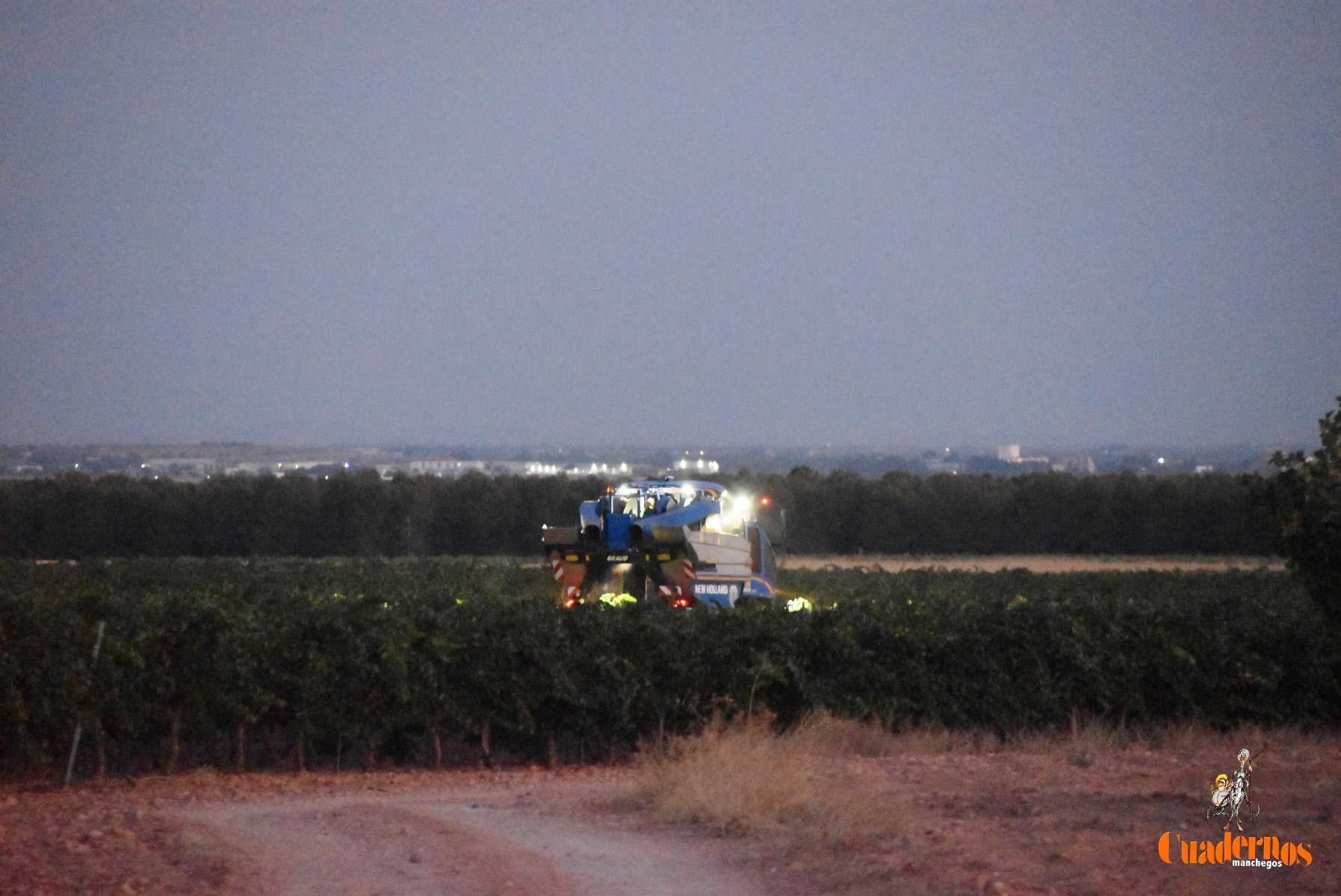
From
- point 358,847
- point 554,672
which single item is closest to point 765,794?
point 358,847

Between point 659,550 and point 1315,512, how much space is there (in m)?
10.3

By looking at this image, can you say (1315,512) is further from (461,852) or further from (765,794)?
(461,852)

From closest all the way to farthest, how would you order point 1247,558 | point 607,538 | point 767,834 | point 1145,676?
point 767,834 → point 1145,676 → point 607,538 → point 1247,558

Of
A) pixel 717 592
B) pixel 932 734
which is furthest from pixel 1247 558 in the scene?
pixel 932 734

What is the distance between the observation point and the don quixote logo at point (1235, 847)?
8.70m

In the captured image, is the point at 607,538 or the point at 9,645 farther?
the point at 607,538

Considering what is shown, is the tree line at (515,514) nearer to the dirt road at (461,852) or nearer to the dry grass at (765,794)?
the dry grass at (765,794)

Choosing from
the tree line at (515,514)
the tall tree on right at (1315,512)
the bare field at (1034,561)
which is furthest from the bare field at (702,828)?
the tree line at (515,514)

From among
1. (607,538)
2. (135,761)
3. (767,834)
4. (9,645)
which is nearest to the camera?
(767,834)

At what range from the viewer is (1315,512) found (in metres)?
12.4

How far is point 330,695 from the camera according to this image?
543 inches

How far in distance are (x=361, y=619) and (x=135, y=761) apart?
8.90ft

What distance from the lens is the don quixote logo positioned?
8.70m

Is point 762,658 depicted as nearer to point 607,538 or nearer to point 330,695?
point 330,695
